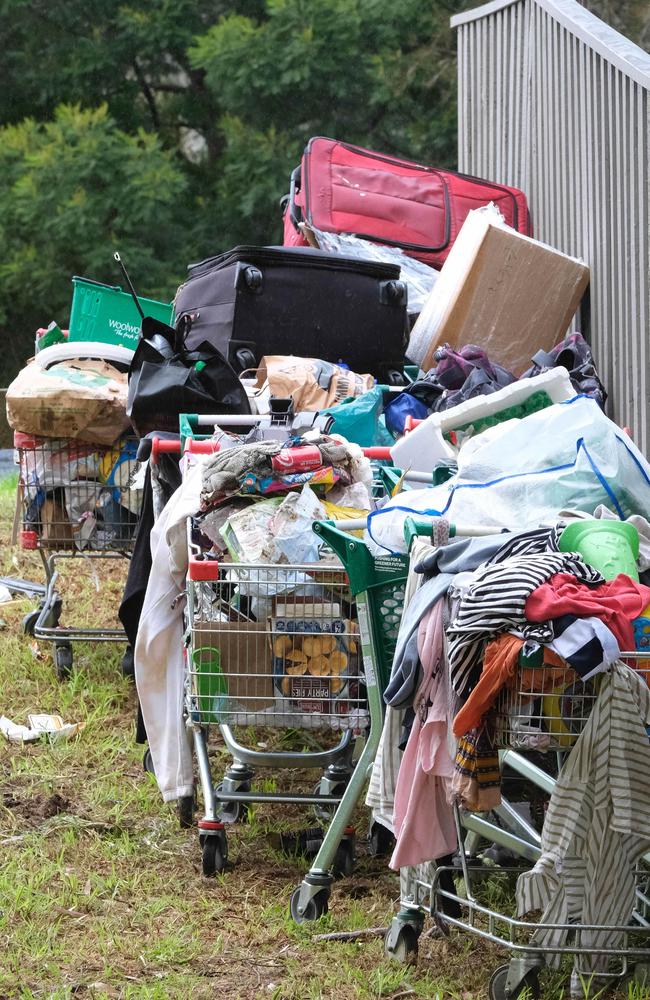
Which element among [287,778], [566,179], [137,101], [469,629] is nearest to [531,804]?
[287,778]

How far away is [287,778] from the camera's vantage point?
474 cm

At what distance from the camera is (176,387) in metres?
4.75

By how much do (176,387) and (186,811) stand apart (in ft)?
4.88

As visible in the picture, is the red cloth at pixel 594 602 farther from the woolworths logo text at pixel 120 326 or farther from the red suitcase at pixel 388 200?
the red suitcase at pixel 388 200

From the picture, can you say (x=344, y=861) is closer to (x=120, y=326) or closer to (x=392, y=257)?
(x=120, y=326)

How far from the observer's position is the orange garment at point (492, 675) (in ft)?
8.64

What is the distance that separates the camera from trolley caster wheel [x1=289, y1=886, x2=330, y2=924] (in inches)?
136

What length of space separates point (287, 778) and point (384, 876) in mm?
941

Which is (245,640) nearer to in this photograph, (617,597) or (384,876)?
(384,876)

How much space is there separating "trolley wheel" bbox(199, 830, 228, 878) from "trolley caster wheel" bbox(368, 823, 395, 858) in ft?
1.49

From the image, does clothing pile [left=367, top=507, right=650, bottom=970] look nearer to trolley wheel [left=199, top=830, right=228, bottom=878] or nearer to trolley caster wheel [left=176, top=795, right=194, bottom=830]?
trolley wheel [left=199, top=830, right=228, bottom=878]

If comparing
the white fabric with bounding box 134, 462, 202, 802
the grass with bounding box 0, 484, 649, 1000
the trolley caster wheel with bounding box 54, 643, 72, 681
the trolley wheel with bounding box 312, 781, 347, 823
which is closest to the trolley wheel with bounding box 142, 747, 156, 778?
the grass with bounding box 0, 484, 649, 1000

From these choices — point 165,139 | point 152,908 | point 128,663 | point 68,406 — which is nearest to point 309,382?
point 68,406

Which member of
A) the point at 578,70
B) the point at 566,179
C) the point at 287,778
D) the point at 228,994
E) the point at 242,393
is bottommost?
the point at 287,778
